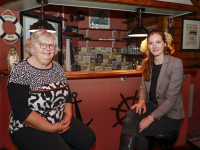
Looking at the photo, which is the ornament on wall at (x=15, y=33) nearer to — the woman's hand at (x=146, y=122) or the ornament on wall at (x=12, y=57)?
the ornament on wall at (x=12, y=57)

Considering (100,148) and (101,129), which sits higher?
(101,129)

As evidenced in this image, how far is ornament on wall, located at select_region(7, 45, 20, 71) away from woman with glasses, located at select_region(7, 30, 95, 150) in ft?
3.52

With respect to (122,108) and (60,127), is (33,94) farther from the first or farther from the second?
(122,108)

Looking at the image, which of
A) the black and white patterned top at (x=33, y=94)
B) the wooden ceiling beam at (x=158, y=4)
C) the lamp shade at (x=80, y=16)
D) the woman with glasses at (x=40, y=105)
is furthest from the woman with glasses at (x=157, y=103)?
the lamp shade at (x=80, y=16)

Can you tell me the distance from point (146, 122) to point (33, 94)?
35.8 inches

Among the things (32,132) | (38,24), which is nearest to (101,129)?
(32,132)

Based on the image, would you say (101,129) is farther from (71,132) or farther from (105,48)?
(105,48)

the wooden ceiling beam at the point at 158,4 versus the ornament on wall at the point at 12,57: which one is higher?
the wooden ceiling beam at the point at 158,4

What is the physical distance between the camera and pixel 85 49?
17.4ft

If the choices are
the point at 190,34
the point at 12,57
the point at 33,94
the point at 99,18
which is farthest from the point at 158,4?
the point at 99,18

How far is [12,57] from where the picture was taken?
2.50 m

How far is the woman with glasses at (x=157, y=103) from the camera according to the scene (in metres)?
1.47

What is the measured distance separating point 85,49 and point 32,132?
4112 mm

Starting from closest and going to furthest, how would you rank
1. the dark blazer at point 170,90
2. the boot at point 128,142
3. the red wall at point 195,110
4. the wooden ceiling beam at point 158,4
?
the boot at point 128,142
the dark blazer at point 170,90
the wooden ceiling beam at point 158,4
the red wall at point 195,110
